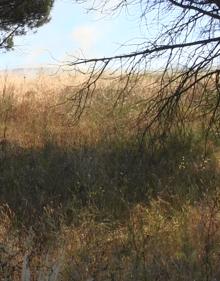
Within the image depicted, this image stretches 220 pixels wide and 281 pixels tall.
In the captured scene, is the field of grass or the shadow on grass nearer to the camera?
the field of grass

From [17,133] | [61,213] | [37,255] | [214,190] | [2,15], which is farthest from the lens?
[17,133]

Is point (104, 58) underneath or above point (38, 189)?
above

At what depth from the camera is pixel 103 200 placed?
7.75 meters

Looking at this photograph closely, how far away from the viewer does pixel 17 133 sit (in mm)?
10898

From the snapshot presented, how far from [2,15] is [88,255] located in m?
4.65

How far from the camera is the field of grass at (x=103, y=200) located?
536cm

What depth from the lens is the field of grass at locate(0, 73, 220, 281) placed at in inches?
211

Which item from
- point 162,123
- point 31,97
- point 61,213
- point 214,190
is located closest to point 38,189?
point 61,213

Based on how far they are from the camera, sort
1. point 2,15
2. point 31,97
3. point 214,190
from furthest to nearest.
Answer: point 31,97 < point 2,15 < point 214,190

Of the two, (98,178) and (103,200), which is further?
(98,178)

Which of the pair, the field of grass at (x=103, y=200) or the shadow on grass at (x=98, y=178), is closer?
the field of grass at (x=103, y=200)

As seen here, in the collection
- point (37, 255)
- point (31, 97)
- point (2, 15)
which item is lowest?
point (37, 255)

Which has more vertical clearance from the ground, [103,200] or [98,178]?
[98,178]

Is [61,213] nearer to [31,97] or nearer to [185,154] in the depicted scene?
[185,154]
